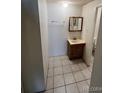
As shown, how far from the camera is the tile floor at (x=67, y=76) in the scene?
2006 mm

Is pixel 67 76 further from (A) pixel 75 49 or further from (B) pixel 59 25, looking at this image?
(B) pixel 59 25

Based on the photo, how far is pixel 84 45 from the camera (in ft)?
10.3

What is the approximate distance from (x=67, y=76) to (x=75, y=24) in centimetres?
191

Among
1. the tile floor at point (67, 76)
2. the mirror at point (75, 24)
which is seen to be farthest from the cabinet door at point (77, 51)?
the mirror at point (75, 24)

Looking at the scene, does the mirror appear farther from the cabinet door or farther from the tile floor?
the tile floor

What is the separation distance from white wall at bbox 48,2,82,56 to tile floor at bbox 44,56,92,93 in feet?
1.71

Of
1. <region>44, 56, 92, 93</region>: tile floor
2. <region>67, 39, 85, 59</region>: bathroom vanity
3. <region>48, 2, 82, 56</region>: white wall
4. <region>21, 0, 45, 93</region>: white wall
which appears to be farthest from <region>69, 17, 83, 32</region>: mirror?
<region>21, 0, 45, 93</region>: white wall

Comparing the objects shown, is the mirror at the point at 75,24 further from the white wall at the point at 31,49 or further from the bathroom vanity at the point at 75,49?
the white wall at the point at 31,49

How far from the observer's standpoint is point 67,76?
2.42 meters

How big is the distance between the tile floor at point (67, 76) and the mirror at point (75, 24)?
47.2 inches

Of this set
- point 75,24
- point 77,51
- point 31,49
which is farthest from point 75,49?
point 31,49

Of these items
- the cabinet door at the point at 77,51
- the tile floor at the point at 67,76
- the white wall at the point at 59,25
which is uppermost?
the white wall at the point at 59,25

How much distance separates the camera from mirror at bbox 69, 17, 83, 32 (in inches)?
127

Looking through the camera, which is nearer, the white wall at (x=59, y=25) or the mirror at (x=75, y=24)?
the white wall at (x=59, y=25)
